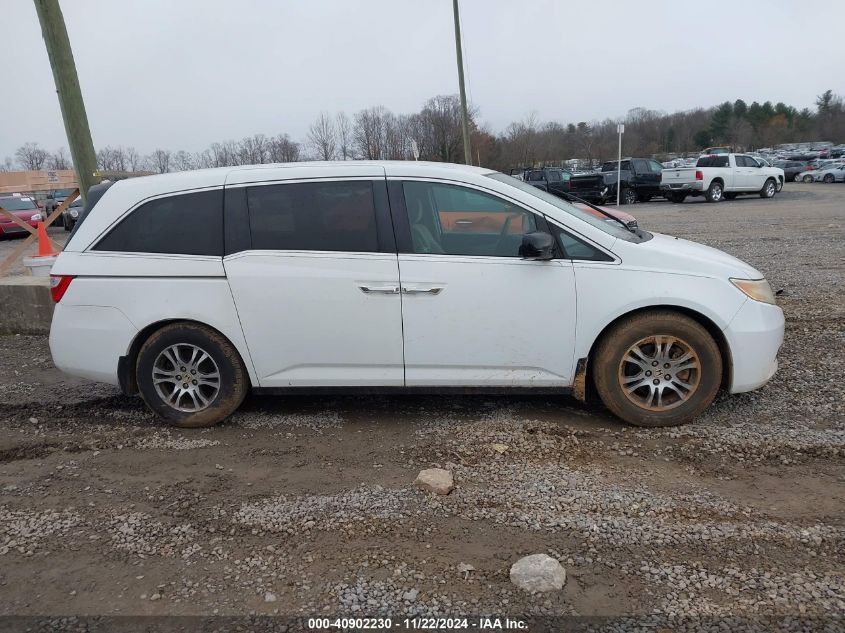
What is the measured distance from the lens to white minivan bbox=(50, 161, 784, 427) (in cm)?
408

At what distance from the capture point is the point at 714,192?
2550 cm

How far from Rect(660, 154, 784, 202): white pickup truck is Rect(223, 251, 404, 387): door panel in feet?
79.8

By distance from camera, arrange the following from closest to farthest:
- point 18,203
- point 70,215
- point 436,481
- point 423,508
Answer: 1. point 423,508
2. point 436,481
3. point 18,203
4. point 70,215

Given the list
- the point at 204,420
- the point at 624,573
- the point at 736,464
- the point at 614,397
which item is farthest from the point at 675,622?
the point at 204,420

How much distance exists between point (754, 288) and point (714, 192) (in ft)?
78.4

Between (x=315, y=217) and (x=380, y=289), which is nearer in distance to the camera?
(x=380, y=289)

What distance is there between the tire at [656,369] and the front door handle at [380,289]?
1.40 m

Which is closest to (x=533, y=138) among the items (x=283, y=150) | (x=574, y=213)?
(x=283, y=150)

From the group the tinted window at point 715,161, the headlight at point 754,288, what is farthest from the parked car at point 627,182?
the headlight at point 754,288

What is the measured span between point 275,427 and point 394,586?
2038 millimetres

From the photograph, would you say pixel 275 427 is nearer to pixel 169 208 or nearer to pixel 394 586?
pixel 169 208

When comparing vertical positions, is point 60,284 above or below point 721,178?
above

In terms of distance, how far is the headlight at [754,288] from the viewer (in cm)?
412

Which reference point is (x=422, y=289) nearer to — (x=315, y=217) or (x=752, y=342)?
(x=315, y=217)
